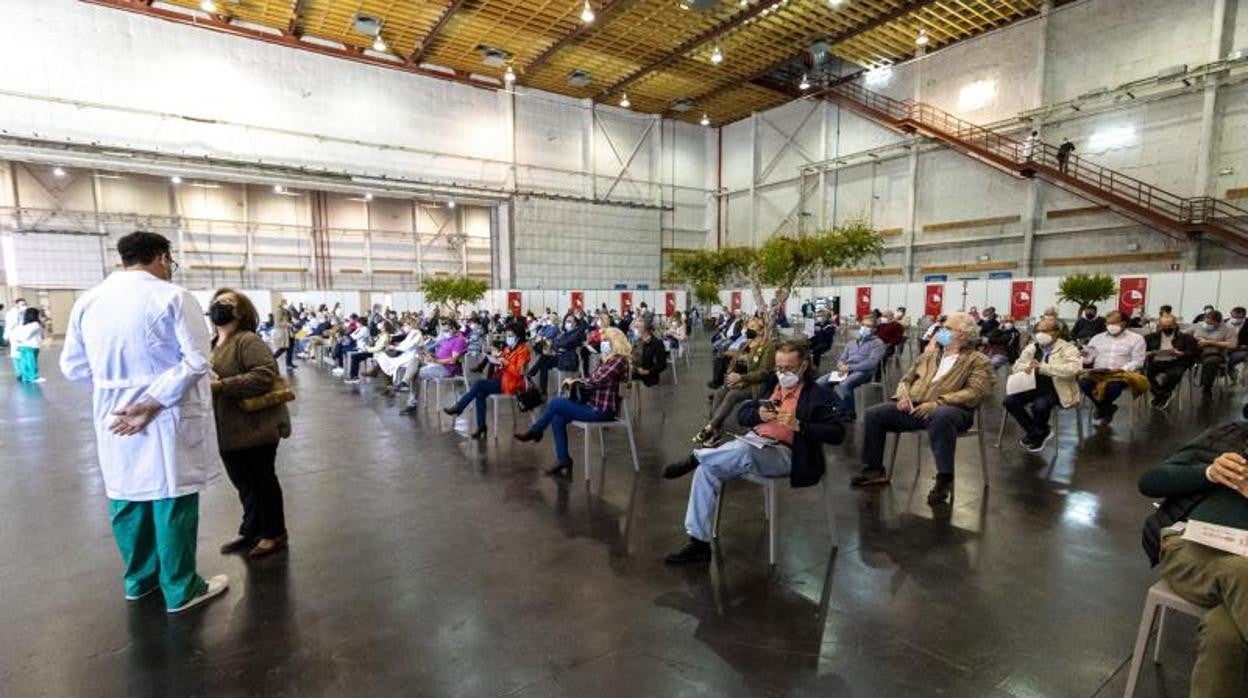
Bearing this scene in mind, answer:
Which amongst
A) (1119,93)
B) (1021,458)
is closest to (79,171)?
(1021,458)

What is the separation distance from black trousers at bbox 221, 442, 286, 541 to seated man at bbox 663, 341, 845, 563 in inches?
84.4

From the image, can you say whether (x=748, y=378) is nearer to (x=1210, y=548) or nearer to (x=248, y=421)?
(x=1210, y=548)

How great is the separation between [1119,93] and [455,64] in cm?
1981

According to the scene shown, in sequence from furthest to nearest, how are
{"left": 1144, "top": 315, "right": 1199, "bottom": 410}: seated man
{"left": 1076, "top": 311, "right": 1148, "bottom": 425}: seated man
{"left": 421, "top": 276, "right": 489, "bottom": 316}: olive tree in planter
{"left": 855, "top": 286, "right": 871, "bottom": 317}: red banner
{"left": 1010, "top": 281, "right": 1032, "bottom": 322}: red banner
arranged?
{"left": 855, "top": 286, "right": 871, "bottom": 317}: red banner
{"left": 421, "top": 276, "right": 489, "bottom": 316}: olive tree in planter
{"left": 1010, "top": 281, "right": 1032, "bottom": 322}: red banner
{"left": 1144, "top": 315, "right": 1199, "bottom": 410}: seated man
{"left": 1076, "top": 311, "right": 1148, "bottom": 425}: seated man

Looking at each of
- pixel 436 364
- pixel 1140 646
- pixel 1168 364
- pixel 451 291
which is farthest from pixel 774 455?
pixel 451 291

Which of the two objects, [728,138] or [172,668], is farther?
[728,138]

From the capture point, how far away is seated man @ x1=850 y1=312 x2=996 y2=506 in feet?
12.3

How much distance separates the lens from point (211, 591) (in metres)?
2.56

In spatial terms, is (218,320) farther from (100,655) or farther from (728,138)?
(728,138)

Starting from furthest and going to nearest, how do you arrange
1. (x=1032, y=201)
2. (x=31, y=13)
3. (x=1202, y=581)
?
(x=1032, y=201) → (x=31, y=13) → (x=1202, y=581)

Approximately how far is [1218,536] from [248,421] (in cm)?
379

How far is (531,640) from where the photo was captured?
2.23 m

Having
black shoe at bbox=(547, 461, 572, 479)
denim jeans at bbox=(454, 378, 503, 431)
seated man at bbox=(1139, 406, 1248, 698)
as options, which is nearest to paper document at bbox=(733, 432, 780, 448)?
seated man at bbox=(1139, 406, 1248, 698)

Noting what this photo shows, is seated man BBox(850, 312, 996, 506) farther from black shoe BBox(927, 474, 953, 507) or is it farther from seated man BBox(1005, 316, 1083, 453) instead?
seated man BBox(1005, 316, 1083, 453)
